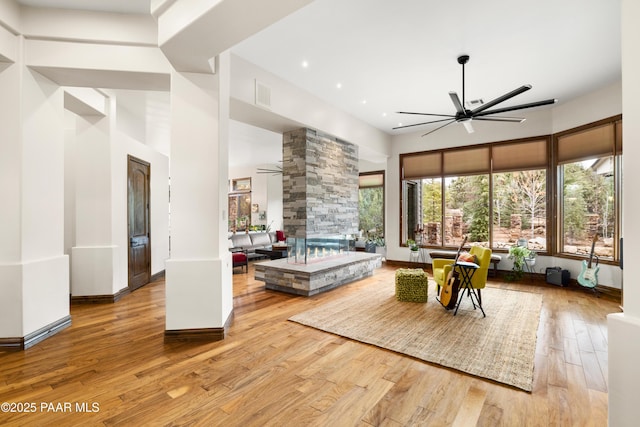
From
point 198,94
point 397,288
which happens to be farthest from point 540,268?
point 198,94

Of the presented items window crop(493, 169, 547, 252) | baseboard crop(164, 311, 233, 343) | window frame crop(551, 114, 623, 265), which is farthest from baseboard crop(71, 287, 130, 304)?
window frame crop(551, 114, 623, 265)

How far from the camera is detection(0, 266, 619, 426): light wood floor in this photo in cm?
187

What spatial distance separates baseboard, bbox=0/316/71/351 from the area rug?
8.62 ft

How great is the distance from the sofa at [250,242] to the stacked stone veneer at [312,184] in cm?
301

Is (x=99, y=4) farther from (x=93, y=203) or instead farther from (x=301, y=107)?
(x=301, y=107)

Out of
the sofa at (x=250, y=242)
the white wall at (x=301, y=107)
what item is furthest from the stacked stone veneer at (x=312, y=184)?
the sofa at (x=250, y=242)

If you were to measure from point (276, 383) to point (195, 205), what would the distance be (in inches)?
75.5

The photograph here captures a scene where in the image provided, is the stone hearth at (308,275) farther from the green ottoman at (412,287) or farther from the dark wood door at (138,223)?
the dark wood door at (138,223)

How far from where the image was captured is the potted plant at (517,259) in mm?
5758

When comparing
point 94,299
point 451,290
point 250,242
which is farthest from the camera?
point 250,242

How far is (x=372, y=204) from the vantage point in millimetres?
9102

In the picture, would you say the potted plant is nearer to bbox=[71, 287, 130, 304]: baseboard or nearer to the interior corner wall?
bbox=[71, 287, 130, 304]: baseboard

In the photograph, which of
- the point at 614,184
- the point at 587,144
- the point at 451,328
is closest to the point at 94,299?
the point at 451,328

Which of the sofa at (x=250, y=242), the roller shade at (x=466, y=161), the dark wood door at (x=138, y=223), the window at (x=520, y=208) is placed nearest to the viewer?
the dark wood door at (x=138, y=223)
